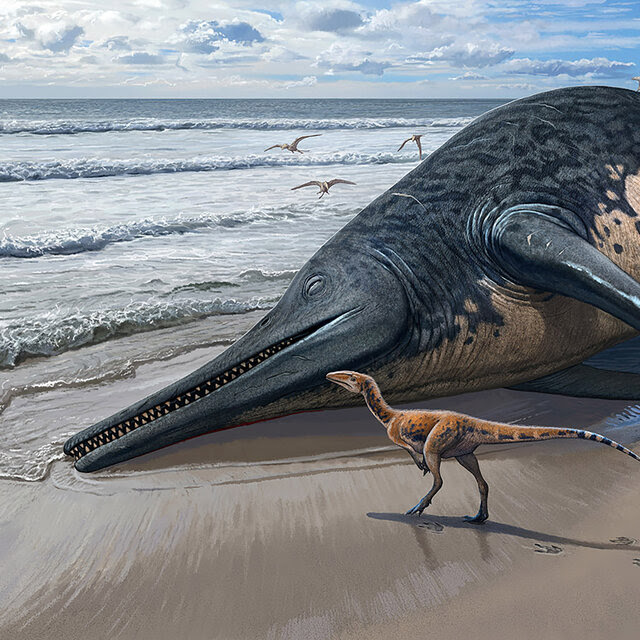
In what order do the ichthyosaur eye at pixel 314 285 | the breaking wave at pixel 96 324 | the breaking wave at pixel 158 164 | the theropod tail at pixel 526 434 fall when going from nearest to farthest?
the theropod tail at pixel 526 434, the ichthyosaur eye at pixel 314 285, the breaking wave at pixel 96 324, the breaking wave at pixel 158 164

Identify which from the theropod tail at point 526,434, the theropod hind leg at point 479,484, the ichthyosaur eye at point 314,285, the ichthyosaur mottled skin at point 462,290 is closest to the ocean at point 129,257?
the ichthyosaur mottled skin at point 462,290

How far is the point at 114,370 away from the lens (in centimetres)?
576

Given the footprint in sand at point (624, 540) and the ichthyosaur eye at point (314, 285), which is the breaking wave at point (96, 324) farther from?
the footprint in sand at point (624, 540)

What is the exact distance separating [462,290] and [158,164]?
24.9 m

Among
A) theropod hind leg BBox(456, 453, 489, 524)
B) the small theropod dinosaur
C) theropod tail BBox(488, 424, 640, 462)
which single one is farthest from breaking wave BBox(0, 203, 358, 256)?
theropod tail BBox(488, 424, 640, 462)

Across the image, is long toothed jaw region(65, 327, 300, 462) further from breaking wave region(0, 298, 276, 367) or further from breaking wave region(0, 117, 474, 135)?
breaking wave region(0, 117, 474, 135)

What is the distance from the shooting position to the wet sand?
2654 millimetres

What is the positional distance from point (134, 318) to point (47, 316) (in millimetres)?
1055

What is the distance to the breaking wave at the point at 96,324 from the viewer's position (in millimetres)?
6367

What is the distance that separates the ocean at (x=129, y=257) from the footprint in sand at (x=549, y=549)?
2870mm

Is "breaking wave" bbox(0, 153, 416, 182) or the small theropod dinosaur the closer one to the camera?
the small theropod dinosaur

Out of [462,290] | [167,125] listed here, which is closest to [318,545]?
[462,290]

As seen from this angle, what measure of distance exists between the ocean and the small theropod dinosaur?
2374 mm

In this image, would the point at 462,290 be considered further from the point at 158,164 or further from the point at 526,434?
the point at 158,164
